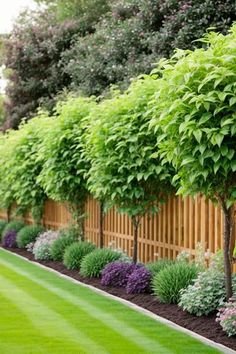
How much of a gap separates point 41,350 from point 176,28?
38.0 feet

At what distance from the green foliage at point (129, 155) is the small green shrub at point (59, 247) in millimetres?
3897

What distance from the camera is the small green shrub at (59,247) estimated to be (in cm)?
1617

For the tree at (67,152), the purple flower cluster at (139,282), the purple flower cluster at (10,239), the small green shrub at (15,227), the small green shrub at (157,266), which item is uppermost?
the tree at (67,152)

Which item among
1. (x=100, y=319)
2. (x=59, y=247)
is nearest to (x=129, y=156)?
(x=100, y=319)

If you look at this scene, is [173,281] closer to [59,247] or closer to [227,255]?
[227,255]

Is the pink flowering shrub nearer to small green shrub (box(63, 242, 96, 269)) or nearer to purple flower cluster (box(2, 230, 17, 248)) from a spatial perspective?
small green shrub (box(63, 242, 96, 269))

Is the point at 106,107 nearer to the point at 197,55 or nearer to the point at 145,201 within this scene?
the point at 145,201

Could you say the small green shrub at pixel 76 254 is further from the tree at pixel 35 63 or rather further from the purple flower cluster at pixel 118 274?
the tree at pixel 35 63

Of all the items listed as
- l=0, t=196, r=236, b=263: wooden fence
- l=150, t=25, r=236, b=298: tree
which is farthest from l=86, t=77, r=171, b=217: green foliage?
l=150, t=25, r=236, b=298: tree

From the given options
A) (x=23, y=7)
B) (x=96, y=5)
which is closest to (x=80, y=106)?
(x=96, y=5)

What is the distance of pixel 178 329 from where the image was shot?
862 cm

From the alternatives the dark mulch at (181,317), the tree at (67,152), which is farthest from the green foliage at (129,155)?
the tree at (67,152)

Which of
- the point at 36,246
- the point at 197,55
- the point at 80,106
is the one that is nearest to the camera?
the point at 197,55

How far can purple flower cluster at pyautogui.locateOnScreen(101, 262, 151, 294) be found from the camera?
11039 mm
